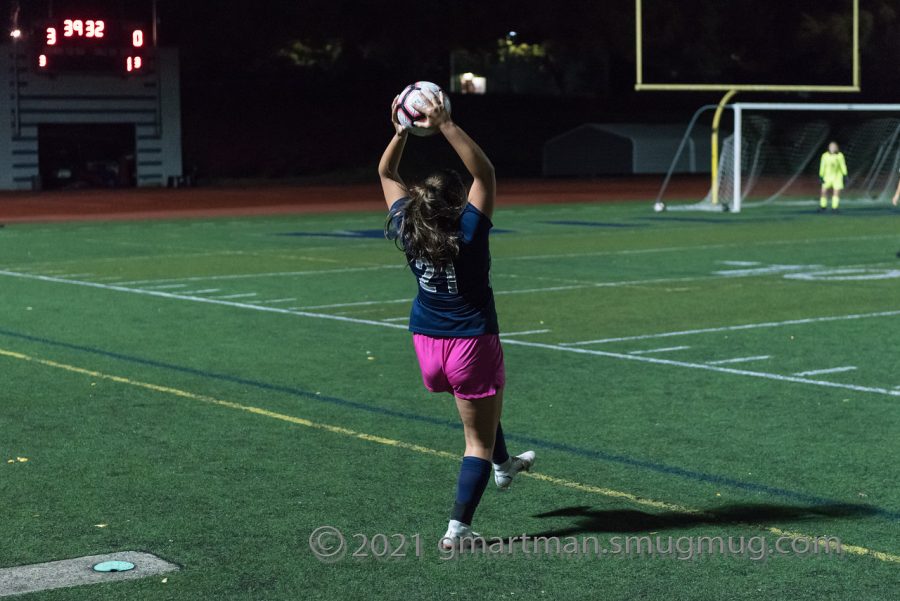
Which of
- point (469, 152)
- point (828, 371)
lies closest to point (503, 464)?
point (469, 152)

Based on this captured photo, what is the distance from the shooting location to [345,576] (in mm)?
5594

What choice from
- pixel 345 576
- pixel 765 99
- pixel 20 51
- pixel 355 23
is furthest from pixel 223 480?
pixel 765 99

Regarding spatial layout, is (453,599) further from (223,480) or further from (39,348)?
(39,348)

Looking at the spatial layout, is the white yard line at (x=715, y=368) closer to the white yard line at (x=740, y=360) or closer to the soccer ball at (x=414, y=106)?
the white yard line at (x=740, y=360)

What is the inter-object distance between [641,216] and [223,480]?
80.1 ft

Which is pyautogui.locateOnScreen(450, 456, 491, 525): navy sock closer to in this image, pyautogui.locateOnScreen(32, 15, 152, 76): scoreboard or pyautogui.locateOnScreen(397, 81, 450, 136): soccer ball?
pyautogui.locateOnScreen(397, 81, 450, 136): soccer ball

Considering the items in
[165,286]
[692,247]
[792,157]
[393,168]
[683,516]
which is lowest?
[683,516]

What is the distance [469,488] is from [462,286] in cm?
82

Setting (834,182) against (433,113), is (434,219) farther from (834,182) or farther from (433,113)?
(834,182)

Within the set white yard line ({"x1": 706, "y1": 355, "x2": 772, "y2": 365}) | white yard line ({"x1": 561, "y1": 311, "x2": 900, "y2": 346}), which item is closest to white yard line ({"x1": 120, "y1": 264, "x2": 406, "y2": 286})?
white yard line ({"x1": 561, "y1": 311, "x2": 900, "y2": 346})

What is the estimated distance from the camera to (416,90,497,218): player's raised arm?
5.75 m

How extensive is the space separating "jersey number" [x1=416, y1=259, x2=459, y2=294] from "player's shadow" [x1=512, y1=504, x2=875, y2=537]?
3.74 feet

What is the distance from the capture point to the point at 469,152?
18.9ft

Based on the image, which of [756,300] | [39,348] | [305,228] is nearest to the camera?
[39,348]
